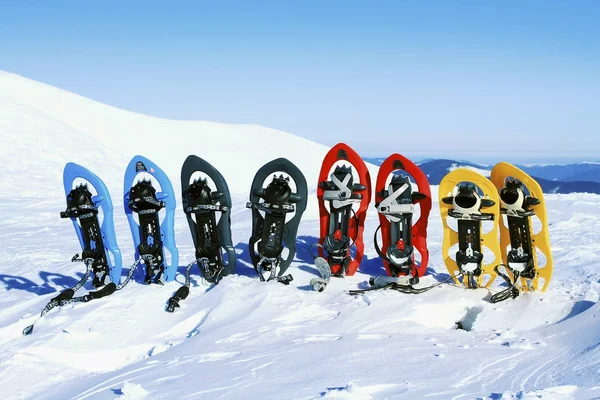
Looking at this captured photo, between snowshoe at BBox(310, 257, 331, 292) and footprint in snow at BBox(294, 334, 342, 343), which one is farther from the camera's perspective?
snowshoe at BBox(310, 257, 331, 292)

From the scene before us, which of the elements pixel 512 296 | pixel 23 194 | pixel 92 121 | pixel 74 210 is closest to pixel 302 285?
pixel 512 296

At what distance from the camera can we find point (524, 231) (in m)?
6.39

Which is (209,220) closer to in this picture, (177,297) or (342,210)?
(177,297)

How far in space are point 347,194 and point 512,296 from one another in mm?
2184

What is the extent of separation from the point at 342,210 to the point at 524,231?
2.13 meters

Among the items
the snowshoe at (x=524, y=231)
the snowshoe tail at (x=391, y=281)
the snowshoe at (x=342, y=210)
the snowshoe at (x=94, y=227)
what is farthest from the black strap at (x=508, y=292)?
the snowshoe at (x=94, y=227)

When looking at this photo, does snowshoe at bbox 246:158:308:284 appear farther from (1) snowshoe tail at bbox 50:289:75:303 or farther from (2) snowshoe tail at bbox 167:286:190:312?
(1) snowshoe tail at bbox 50:289:75:303

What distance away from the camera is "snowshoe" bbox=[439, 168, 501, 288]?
20.9 feet

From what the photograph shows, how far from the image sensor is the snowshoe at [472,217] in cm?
638

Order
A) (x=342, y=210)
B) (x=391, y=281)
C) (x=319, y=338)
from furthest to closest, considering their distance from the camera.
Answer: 1. (x=342, y=210)
2. (x=391, y=281)
3. (x=319, y=338)

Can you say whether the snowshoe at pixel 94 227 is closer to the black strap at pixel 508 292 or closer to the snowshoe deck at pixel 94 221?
the snowshoe deck at pixel 94 221

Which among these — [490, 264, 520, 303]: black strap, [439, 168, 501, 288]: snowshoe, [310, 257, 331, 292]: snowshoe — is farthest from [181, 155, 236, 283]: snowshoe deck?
[490, 264, 520, 303]: black strap

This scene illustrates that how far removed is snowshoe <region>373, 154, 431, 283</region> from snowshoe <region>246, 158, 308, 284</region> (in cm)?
100

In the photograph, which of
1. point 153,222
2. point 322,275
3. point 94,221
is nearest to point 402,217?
point 322,275
